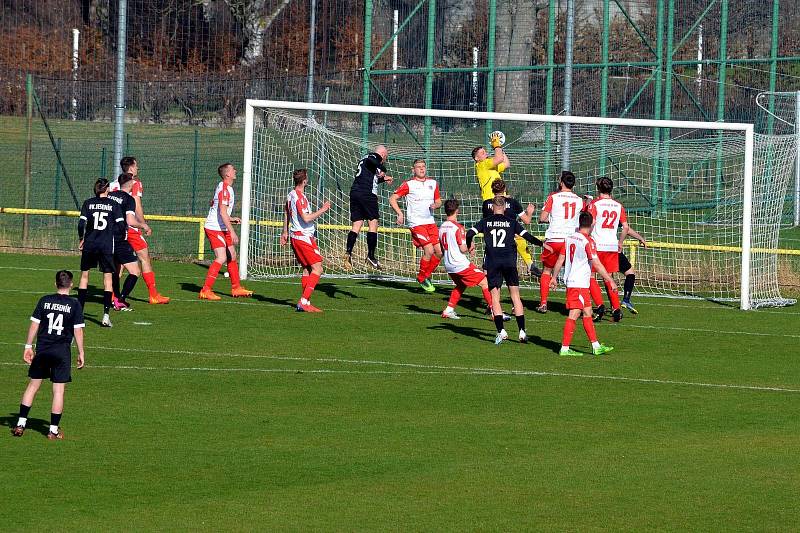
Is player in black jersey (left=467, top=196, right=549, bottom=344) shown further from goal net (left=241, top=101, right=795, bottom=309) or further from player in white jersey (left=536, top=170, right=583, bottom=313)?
goal net (left=241, top=101, right=795, bottom=309)

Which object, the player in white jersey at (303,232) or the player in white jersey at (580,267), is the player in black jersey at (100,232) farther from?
the player in white jersey at (580,267)

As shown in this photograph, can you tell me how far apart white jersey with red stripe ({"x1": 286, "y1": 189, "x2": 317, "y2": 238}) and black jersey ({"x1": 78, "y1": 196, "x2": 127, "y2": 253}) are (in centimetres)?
278

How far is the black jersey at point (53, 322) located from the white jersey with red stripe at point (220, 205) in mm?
8347

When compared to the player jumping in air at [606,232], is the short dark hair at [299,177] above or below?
above

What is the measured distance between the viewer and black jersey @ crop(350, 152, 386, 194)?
21500mm

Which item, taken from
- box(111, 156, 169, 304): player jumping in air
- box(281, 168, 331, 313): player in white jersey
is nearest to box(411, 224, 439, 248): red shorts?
box(281, 168, 331, 313): player in white jersey

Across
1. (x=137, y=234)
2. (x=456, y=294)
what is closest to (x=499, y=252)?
(x=456, y=294)

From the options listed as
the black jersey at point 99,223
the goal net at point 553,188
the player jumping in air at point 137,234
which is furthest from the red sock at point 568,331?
the player jumping in air at point 137,234

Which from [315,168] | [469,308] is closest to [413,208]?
[469,308]

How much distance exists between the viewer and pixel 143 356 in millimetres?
15297

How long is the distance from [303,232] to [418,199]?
2.46 metres

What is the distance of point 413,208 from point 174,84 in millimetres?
14464

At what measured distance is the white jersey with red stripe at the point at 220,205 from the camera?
19.6 m

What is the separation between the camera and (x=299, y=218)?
18.9m
